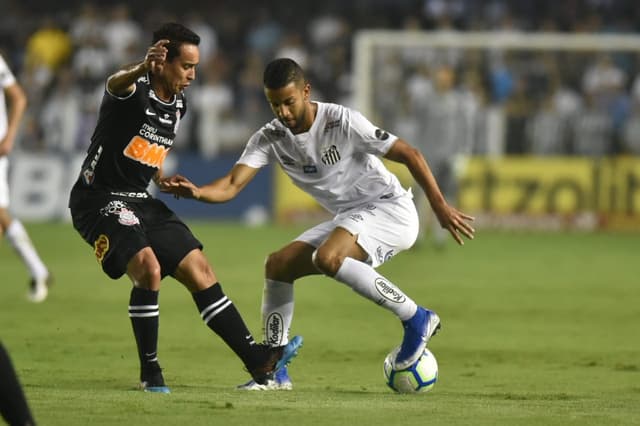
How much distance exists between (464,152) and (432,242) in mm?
1714

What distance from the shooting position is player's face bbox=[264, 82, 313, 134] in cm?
711

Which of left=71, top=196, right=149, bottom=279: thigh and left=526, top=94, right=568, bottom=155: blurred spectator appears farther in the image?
left=526, top=94, right=568, bottom=155: blurred spectator

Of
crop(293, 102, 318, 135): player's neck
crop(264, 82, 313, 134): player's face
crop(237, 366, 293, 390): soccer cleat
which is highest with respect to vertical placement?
crop(264, 82, 313, 134): player's face

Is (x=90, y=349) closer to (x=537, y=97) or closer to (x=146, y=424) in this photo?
(x=146, y=424)

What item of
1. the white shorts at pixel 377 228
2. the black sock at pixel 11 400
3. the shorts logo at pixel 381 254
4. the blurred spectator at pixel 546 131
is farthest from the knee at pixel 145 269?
the blurred spectator at pixel 546 131

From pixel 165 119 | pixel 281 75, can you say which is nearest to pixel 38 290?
pixel 165 119

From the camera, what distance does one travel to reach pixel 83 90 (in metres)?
22.6

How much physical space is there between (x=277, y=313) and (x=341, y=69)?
646 inches

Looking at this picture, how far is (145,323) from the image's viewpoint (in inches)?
275

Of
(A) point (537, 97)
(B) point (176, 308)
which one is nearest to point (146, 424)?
(B) point (176, 308)

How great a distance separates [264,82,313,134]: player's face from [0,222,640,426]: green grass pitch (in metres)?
1.55

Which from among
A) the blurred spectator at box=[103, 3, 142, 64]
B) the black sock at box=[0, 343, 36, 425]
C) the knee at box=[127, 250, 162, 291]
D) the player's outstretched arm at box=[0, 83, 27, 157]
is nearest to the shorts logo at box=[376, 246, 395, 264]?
the knee at box=[127, 250, 162, 291]

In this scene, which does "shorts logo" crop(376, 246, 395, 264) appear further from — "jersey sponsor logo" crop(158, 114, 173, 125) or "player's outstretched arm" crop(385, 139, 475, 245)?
"jersey sponsor logo" crop(158, 114, 173, 125)

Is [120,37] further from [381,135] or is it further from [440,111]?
[381,135]
